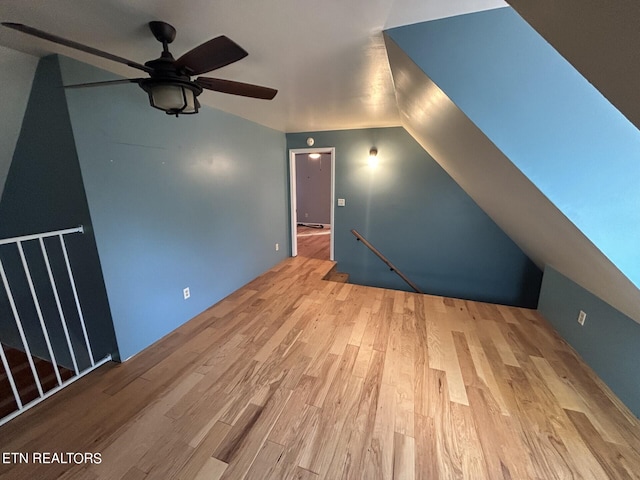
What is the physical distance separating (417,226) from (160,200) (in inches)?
130

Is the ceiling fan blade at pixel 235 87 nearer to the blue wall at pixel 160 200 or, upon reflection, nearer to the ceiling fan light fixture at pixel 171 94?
the ceiling fan light fixture at pixel 171 94

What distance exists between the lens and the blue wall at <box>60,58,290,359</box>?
1722mm

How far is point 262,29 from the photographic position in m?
1.33

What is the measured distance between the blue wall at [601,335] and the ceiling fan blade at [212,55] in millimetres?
2773

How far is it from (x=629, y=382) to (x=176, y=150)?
148 inches

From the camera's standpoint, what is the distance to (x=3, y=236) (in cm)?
207

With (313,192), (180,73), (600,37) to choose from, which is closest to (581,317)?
(600,37)

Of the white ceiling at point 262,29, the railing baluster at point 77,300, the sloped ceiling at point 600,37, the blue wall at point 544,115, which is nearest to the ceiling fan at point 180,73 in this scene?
the white ceiling at point 262,29

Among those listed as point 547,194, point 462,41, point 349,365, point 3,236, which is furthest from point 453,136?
point 3,236

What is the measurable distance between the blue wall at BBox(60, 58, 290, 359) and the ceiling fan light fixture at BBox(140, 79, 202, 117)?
792mm

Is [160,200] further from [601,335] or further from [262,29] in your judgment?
[601,335]

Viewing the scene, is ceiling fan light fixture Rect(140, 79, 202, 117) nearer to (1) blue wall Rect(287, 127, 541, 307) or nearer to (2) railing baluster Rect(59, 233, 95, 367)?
(2) railing baluster Rect(59, 233, 95, 367)

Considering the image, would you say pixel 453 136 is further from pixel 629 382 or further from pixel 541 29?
pixel 629 382

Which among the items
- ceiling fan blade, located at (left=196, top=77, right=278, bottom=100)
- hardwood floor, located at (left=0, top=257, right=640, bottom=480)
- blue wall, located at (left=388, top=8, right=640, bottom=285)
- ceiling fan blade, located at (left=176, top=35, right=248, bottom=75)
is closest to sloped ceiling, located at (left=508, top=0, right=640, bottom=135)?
blue wall, located at (left=388, top=8, right=640, bottom=285)
